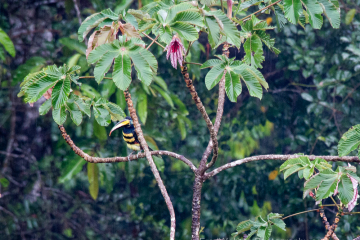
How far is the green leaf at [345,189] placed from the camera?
104 centimetres

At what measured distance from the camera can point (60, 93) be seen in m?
1.11

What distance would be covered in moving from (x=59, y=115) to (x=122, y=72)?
11.4 inches

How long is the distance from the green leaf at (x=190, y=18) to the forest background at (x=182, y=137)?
56.3 inches

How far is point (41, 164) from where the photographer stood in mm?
2896

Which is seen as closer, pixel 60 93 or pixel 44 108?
pixel 60 93

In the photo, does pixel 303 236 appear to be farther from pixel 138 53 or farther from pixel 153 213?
pixel 138 53

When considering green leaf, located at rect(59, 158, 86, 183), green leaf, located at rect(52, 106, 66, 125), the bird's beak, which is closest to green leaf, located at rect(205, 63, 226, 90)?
green leaf, located at rect(52, 106, 66, 125)

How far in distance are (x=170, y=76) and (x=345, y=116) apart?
1.44m

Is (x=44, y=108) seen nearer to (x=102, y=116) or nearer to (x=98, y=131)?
(x=102, y=116)

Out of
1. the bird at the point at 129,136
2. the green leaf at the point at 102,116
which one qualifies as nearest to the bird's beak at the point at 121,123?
the bird at the point at 129,136

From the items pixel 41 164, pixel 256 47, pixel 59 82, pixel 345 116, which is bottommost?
pixel 345 116

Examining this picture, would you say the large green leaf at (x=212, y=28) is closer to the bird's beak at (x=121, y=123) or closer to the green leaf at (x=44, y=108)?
the green leaf at (x=44, y=108)

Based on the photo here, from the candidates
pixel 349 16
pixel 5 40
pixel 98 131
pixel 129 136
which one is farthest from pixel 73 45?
pixel 349 16

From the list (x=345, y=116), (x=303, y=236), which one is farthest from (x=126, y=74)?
(x=303, y=236)
